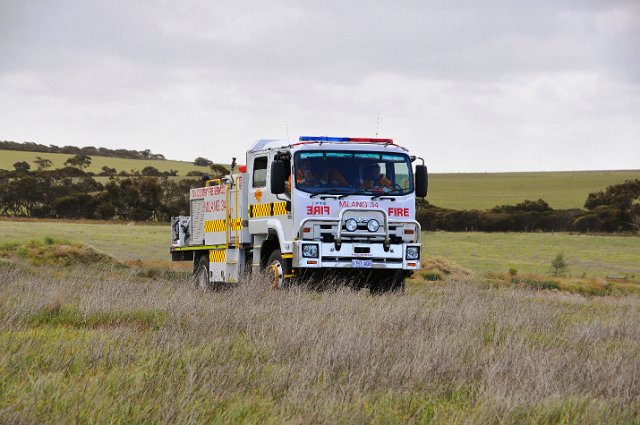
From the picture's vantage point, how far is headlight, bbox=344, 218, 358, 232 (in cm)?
1814

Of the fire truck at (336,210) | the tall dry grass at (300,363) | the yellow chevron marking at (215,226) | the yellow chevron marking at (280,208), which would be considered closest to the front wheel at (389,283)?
the fire truck at (336,210)

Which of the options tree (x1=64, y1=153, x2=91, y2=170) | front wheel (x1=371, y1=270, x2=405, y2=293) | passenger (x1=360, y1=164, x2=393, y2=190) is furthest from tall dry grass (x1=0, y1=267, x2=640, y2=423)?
tree (x1=64, y1=153, x2=91, y2=170)

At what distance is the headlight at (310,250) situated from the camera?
1800 centimetres

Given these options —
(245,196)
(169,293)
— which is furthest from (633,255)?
(169,293)

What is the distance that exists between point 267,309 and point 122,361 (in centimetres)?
481

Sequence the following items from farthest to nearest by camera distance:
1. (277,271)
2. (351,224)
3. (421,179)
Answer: (421,179)
(277,271)
(351,224)

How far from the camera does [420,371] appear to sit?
28.0 feet

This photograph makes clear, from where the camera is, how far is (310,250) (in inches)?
710

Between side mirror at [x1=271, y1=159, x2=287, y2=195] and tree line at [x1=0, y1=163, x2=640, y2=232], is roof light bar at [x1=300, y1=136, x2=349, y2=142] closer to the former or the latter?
side mirror at [x1=271, y1=159, x2=287, y2=195]

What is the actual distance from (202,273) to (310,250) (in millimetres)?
5752

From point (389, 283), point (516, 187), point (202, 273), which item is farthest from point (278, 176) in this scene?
point (516, 187)

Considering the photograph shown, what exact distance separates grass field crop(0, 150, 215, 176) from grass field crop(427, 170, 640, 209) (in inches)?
1127

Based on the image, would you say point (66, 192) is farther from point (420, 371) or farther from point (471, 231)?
point (420, 371)

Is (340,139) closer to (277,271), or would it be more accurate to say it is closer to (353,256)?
(353,256)
